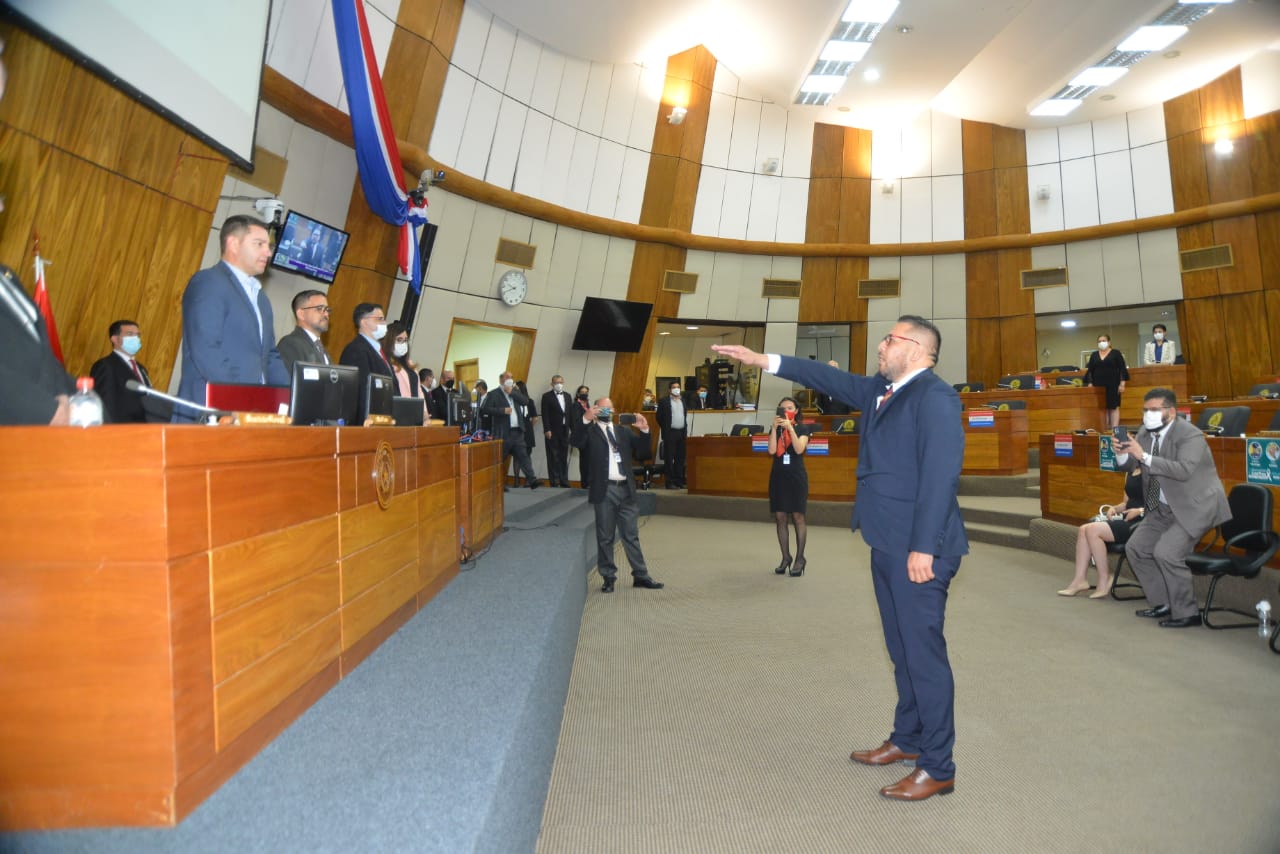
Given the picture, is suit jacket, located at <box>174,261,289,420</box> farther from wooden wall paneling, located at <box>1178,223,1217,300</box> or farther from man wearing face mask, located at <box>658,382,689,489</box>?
wooden wall paneling, located at <box>1178,223,1217,300</box>

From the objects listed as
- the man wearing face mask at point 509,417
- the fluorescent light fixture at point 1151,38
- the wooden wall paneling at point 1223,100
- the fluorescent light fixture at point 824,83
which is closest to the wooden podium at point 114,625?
the man wearing face mask at point 509,417

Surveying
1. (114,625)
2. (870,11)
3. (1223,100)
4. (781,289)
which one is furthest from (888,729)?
(1223,100)

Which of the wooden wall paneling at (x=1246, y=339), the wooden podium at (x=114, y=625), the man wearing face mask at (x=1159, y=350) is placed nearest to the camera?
the wooden podium at (x=114, y=625)

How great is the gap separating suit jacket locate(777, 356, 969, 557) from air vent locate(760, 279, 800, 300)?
10.4 metres

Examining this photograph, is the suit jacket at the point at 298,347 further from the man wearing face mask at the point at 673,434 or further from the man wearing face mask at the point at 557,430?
the man wearing face mask at the point at 673,434

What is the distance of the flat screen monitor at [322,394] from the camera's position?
2277 millimetres

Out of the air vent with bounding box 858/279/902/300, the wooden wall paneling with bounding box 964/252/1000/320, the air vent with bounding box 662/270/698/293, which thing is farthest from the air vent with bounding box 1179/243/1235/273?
the air vent with bounding box 662/270/698/293

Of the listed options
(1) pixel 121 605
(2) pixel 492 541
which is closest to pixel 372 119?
(2) pixel 492 541

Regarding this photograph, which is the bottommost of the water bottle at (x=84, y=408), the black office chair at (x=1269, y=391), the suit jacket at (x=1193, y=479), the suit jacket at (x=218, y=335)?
the suit jacket at (x=1193, y=479)

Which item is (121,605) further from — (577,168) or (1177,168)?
(1177,168)

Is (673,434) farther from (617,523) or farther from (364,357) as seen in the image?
(364,357)

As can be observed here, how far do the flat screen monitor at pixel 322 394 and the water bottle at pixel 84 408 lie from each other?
707mm

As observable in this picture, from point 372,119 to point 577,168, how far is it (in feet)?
14.9

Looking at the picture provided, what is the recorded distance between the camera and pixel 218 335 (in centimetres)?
248
